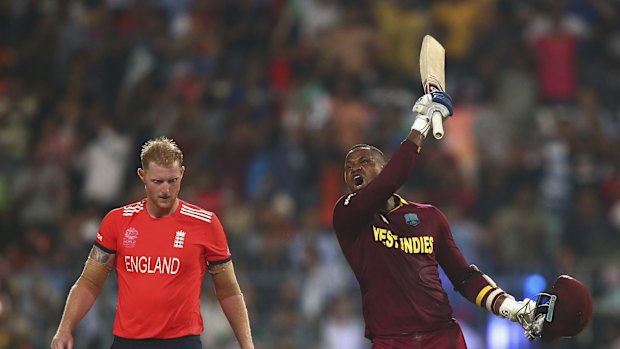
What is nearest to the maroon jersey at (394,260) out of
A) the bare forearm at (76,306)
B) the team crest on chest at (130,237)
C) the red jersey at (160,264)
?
the red jersey at (160,264)

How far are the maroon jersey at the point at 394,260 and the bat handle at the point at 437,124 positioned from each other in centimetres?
16

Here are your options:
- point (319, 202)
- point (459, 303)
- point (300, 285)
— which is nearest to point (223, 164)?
point (319, 202)

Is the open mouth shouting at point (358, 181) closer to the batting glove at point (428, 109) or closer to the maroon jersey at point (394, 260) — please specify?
the maroon jersey at point (394, 260)

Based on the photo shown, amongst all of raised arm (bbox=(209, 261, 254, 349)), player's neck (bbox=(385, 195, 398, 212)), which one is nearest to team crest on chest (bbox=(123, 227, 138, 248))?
raised arm (bbox=(209, 261, 254, 349))

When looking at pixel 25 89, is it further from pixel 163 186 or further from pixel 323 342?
pixel 163 186

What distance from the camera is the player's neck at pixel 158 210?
8.26m

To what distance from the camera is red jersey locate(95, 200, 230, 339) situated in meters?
8.05

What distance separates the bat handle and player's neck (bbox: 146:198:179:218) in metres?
1.78

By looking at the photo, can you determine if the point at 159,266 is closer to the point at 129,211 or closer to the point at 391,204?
the point at 129,211

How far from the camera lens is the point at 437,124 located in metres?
7.79

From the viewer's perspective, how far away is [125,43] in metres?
17.7

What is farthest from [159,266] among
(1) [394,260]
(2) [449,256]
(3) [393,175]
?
(2) [449,256]

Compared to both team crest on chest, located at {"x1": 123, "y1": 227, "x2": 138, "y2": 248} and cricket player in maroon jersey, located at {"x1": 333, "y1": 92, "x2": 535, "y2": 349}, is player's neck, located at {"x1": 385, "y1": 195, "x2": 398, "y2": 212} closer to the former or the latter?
cricket player in maroon jersey, located at {"x1": 333, "y1": 92, "x2": 535, "y2": 349}

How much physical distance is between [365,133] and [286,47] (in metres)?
2.22
